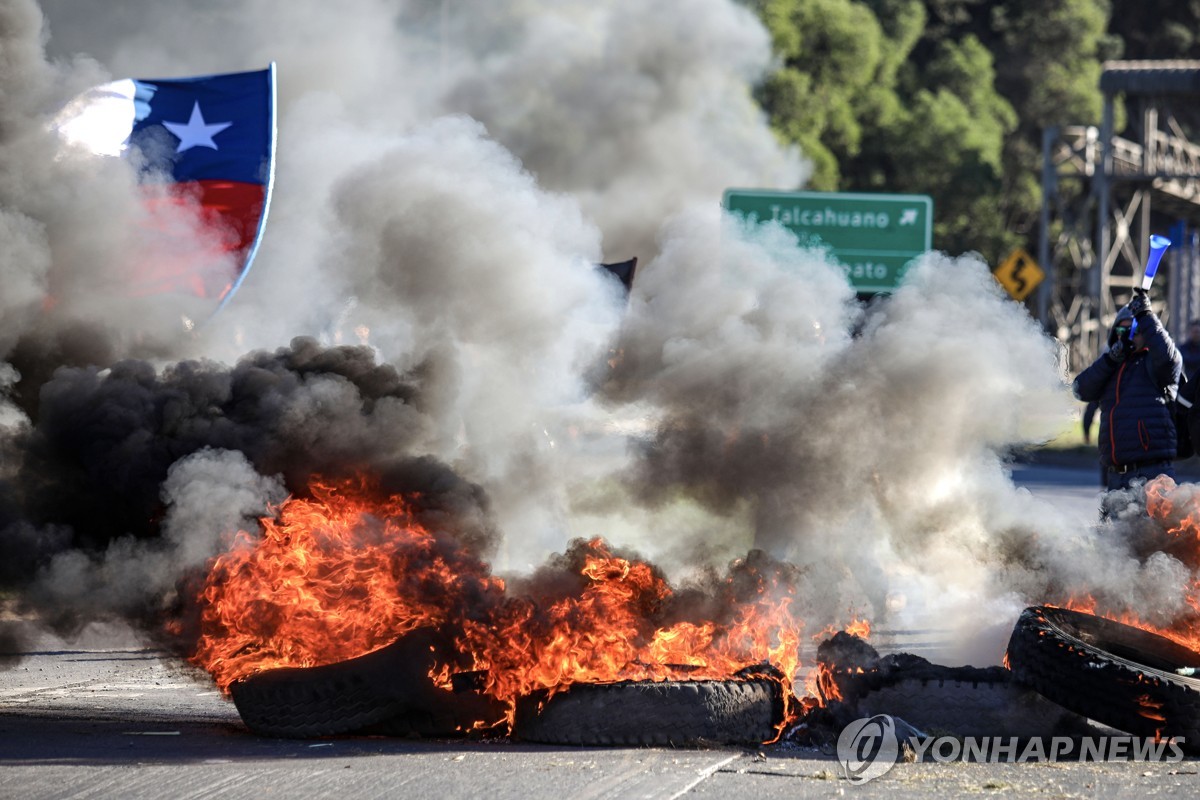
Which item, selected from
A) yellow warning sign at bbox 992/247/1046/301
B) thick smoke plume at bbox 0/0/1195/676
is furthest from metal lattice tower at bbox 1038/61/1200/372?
thick smoke plume at bbox 0/0/1195/676

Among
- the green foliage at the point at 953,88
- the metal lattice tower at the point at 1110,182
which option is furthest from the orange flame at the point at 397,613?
the green foliage at the point at 953,88

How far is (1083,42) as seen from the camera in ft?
135

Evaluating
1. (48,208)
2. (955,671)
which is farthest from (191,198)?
(955,671)

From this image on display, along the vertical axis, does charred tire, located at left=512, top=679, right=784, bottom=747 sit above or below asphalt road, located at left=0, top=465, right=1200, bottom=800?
above

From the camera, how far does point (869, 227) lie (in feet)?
71.9

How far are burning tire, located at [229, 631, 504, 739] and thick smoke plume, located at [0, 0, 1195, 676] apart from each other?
2.33ft

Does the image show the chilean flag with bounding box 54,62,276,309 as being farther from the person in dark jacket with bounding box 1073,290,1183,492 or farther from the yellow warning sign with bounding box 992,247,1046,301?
the yellow warning sign with bounding box 992,247,1046,301

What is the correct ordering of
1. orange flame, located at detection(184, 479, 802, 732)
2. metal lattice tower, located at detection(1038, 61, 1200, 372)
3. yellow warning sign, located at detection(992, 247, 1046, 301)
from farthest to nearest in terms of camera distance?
metal lattice tower, located at detection(1038, 61, 1200, 372), yellow warning sign, located at detection(992, 247, 1046, 301), orange flame, located at detection(184, 479, 802, 732)

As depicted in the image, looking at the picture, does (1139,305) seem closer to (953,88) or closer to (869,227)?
(869,227)

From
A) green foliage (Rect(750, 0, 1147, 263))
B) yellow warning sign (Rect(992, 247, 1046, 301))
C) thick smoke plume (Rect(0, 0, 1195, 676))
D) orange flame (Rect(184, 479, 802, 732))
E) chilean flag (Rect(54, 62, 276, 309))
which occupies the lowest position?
orange flame (Rect(184, 479, 802, 732))

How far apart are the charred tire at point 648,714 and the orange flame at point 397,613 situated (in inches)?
5.6

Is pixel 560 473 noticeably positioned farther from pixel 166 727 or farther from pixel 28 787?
pixel 28 787

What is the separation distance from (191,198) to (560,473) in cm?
447

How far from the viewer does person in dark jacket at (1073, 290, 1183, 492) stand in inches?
369
